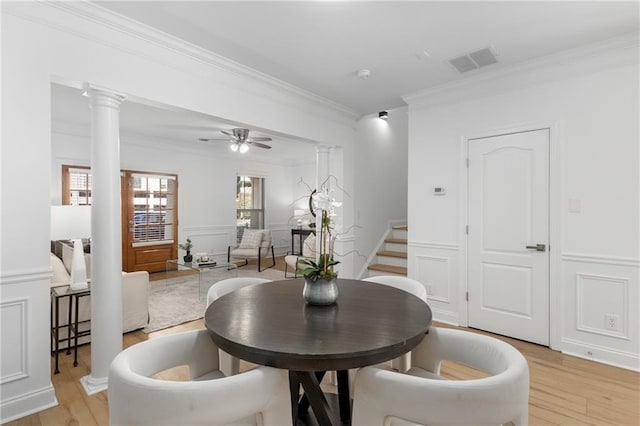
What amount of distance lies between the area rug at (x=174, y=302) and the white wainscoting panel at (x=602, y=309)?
379cm

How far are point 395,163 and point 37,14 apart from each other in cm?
481

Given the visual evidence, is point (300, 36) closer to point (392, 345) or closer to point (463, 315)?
point (392, 345)

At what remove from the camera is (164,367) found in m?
1.40

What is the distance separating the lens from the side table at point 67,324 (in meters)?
2.62

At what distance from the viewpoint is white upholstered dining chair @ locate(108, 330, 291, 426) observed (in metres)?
1.00

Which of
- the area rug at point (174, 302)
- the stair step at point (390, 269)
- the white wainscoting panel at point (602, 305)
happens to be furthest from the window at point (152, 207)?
the white wainscoting panel at point (602, 305)

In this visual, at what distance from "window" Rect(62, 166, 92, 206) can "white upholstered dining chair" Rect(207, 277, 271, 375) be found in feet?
15.4

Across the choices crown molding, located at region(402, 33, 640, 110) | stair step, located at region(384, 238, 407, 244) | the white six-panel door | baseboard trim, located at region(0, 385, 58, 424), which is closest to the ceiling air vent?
crown molding, located at region(402, 33, 640, 110)

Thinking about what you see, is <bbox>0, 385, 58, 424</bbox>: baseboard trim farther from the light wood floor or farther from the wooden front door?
the wooden front door

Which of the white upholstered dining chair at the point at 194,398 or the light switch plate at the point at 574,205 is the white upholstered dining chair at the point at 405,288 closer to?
the white upholstered dining chair at the point at 194,398

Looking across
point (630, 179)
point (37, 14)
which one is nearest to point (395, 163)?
point (630, 179)

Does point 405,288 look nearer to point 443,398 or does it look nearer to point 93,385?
point 443,398

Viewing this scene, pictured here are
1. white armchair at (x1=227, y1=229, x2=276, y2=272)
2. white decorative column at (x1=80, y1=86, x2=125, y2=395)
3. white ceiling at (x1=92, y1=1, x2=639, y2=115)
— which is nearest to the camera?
white ceiling at (x1=92, y1=1, x2=639, y2=115)

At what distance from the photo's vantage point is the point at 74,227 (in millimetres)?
2525
